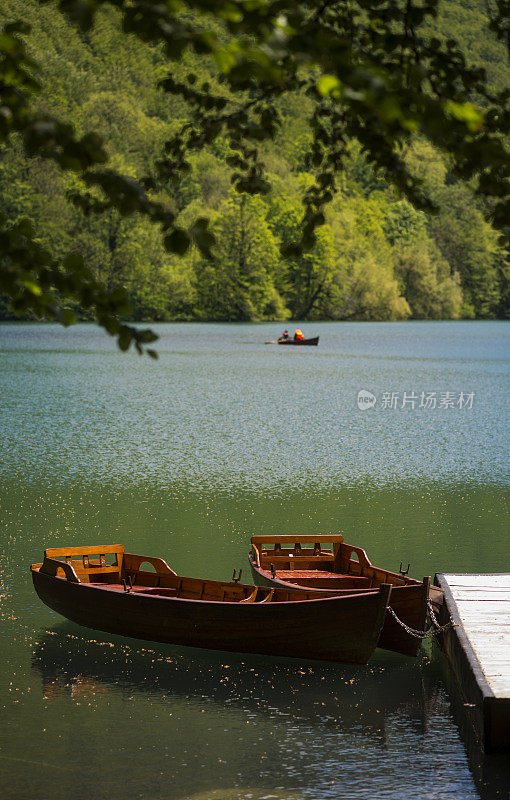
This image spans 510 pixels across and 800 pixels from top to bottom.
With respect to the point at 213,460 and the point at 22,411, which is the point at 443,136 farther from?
the point at 22,411

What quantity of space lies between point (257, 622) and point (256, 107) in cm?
496

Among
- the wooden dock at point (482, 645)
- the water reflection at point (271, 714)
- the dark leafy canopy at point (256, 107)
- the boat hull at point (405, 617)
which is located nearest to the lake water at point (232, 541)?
the water reflection at point (271, 714)

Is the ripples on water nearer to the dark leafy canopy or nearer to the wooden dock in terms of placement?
the wooden dock

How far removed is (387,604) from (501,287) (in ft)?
364

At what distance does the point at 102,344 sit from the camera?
59438 mm

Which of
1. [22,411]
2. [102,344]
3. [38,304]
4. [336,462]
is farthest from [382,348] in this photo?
[38,304]

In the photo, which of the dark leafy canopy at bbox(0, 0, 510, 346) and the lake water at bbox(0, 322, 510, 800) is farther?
the lake water at bbox(0, 322, 510, 800)

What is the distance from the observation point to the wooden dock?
711 cm

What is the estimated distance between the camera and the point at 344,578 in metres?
10.4

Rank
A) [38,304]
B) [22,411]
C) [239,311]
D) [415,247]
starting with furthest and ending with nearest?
[415,247]
[239,311]
[22,411]
[38,304]

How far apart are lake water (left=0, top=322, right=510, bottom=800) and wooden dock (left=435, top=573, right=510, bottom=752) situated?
296mm

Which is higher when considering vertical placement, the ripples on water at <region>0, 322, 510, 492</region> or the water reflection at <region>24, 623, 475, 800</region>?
the ripples on water at <region>0, 322, 510, 492</region>

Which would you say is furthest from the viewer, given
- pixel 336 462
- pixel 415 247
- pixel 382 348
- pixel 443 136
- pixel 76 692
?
pixel 415 247

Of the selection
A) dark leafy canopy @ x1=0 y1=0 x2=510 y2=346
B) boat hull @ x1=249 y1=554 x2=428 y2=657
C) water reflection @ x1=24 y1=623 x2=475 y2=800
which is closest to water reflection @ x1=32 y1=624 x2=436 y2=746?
water reflection @ x1=24 y1=623 x2=475 y2=800
